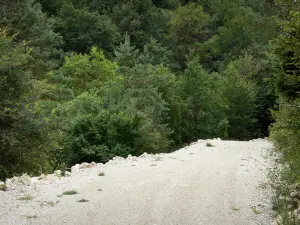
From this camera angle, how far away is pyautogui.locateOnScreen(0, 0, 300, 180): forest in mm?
13906

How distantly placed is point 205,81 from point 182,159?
22436 millimetres

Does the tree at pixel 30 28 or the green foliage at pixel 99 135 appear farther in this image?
the tree at pixel 30 28

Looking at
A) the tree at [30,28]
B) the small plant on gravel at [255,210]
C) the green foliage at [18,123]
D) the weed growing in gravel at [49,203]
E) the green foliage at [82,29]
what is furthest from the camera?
the green foliage at [82,29]

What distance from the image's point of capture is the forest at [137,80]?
45.6ft

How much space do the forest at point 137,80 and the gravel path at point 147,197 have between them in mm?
1349

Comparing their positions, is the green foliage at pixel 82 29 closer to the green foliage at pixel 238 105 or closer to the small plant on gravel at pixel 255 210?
the green foliage at pixel 238 105

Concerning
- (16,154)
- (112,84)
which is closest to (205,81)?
(112,84)

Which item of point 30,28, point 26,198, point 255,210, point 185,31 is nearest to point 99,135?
point 26,198

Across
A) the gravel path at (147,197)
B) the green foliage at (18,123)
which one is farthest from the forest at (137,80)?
the gravel path at (147,197)

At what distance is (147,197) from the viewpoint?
29.1 ft

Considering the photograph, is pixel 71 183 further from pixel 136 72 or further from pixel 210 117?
pixel 210 117

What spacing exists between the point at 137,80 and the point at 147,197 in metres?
20.9

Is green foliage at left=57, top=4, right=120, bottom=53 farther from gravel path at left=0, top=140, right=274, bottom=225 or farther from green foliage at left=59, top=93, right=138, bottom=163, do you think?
gravel path at left=0, top=140, right=274, bottom=225

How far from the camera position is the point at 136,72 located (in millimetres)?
30219
